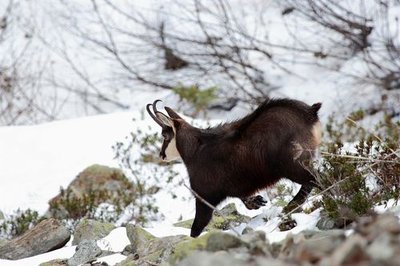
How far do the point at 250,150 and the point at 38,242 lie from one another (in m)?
1.99

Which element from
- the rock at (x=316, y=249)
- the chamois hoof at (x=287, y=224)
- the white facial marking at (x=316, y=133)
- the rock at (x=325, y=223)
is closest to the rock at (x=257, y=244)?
the rock at (x=316, y=249)

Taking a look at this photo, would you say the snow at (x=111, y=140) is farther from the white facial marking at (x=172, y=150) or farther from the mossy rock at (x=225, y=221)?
the white facial marking at (x=172, y=150)

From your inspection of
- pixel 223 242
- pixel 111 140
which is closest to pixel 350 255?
pixel 223 242

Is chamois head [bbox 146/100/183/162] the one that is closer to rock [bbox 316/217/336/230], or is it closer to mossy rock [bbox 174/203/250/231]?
mossy rock [bbox 174/203/250/231]

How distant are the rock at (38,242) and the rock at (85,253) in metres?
0.63

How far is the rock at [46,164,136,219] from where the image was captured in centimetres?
977

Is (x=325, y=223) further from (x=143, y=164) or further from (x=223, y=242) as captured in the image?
(x=143, y=164)

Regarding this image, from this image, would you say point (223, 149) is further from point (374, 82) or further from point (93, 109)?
point (93, 109)

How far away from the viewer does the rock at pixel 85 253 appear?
6801 mm

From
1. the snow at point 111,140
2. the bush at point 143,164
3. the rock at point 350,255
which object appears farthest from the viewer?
the bush at point 143,164

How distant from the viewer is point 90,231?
7.77m

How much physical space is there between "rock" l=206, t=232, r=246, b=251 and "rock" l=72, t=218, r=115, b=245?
11.0ft

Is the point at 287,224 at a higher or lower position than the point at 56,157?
lower

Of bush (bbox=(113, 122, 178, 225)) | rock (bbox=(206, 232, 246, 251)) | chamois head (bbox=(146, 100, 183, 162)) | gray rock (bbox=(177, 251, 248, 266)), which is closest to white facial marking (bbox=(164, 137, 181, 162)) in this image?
chamois head (bbox=(146, 100, 183, 162))
